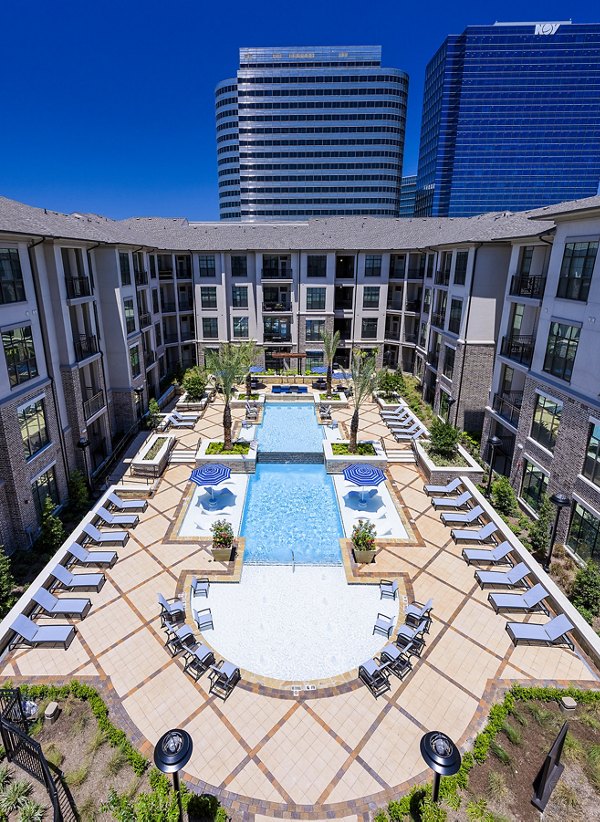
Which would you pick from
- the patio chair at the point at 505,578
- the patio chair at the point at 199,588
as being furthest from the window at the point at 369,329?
the patio chair at the point at 199,588

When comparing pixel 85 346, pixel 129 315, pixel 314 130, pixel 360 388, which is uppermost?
pixel 314 130

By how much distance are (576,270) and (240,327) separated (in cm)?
2808

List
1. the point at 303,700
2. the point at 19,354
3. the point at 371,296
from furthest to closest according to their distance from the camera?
the point at 371,296
the point at 19,354
the point at 303,700

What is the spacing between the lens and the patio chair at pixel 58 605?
→ 1337cm

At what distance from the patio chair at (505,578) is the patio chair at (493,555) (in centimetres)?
73

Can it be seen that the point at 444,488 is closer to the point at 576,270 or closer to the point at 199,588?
the point at 576,270

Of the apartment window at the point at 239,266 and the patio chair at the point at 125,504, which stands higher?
the apartment window at the point at 239,266

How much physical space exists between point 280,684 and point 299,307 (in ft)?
106

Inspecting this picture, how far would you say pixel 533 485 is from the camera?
1989 cm

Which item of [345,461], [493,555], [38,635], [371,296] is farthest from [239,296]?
[38,635]

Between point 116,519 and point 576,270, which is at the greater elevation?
point 576,270

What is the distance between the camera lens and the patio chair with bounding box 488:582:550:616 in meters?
13.8

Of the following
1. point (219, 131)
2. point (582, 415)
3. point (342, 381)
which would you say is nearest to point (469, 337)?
point (582, 415)

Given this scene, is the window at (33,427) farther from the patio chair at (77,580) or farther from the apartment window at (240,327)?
the apartment window at (240,327)
